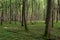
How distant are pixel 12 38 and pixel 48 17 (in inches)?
147

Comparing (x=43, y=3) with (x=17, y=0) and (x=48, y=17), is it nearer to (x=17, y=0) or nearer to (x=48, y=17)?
(x=17, y=0)

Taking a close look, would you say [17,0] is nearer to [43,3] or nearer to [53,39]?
[43,3]

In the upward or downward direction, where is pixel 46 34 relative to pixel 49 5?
downward

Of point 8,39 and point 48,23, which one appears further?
point 48,23

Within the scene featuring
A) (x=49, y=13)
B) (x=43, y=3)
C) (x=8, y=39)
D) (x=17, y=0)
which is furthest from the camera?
(x=43, y=3)

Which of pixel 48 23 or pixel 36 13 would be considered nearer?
pixel 48 23

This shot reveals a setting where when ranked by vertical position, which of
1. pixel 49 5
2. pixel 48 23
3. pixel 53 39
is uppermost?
pixel 49 5

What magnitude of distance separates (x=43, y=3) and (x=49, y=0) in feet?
165

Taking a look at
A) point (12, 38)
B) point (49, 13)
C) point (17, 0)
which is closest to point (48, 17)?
point (49, 13)

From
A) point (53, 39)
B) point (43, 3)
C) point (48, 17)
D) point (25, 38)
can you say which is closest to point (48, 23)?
point (48, 17)

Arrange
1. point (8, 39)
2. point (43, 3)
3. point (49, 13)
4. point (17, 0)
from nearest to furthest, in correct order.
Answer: point (8, 39) < point (49, 13) < point (17, 0) < point (43, 3)

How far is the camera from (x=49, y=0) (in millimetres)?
15242

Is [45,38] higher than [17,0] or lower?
lower

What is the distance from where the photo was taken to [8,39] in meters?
14.0
